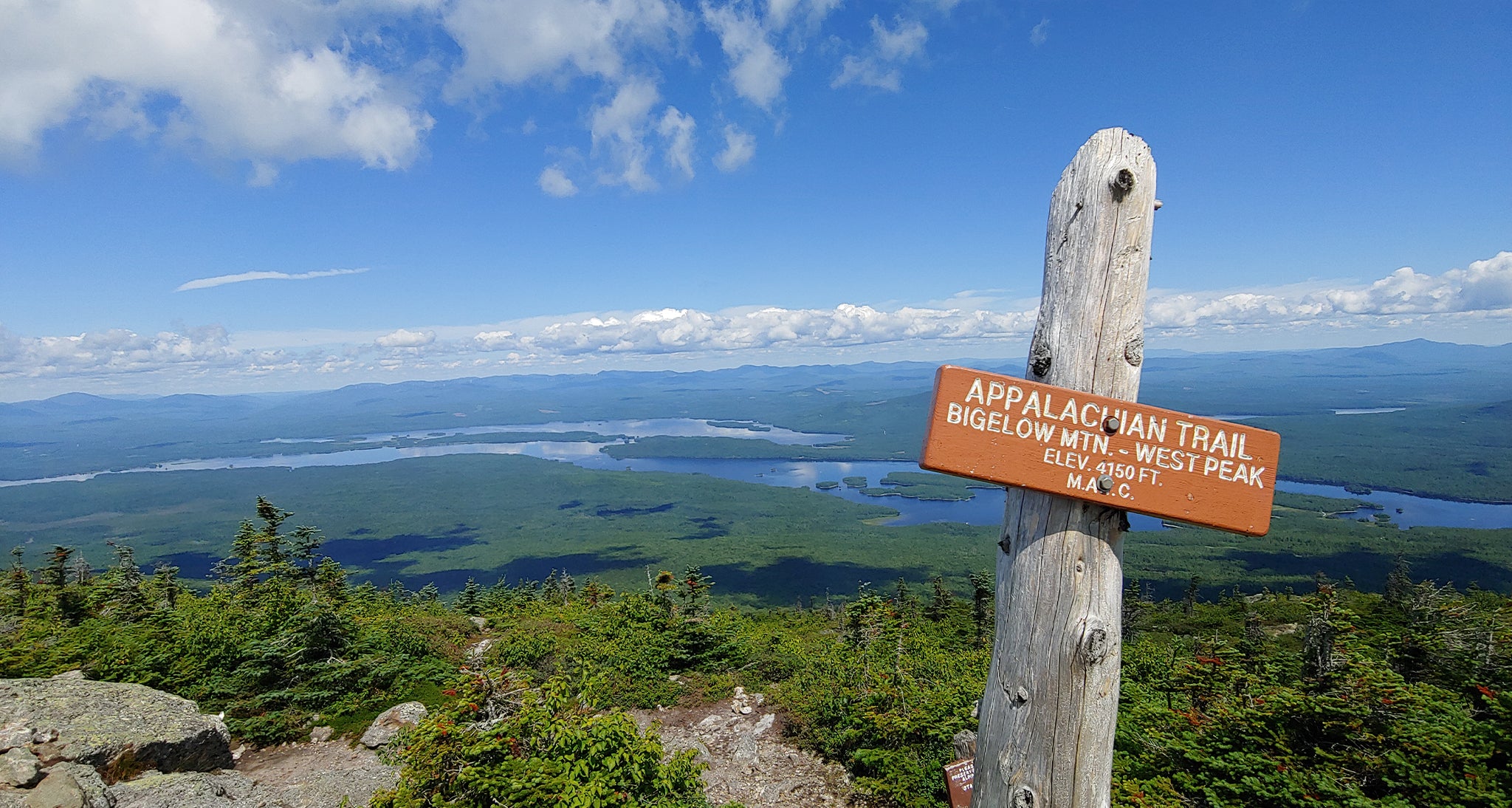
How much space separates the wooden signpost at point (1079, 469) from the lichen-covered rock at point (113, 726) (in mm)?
8962

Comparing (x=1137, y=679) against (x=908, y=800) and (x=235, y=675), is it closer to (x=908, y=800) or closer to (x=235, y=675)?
(x=908, y=800)

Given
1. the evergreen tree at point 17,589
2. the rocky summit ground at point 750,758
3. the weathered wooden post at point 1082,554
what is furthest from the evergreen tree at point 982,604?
the evergreen tree at point 17,589

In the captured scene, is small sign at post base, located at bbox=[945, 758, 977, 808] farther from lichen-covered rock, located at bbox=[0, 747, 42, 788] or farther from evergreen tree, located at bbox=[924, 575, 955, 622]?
evergreen tree, located at bbox=[924, 575, 955, 622]

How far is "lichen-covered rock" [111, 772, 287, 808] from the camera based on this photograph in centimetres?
569

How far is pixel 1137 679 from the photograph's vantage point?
9398 mm

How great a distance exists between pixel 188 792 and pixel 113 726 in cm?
161

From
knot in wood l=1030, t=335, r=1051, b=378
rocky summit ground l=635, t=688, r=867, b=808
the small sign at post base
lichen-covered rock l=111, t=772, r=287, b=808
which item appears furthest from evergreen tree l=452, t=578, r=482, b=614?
knot in wood l=1030, t=335, r=1051, b=378

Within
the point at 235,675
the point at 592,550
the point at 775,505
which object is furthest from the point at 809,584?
the point at 235,675

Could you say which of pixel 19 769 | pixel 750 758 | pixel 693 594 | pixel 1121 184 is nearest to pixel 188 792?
pixel 19 769

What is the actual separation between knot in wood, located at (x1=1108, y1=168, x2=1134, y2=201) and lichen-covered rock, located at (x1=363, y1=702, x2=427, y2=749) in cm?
1038

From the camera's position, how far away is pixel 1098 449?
1.82 meters

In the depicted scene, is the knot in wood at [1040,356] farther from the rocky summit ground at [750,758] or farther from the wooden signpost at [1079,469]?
the rocky summit ground at [750,758]

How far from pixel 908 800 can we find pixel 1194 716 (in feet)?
9.31

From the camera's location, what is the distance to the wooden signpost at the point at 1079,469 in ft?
5.96
